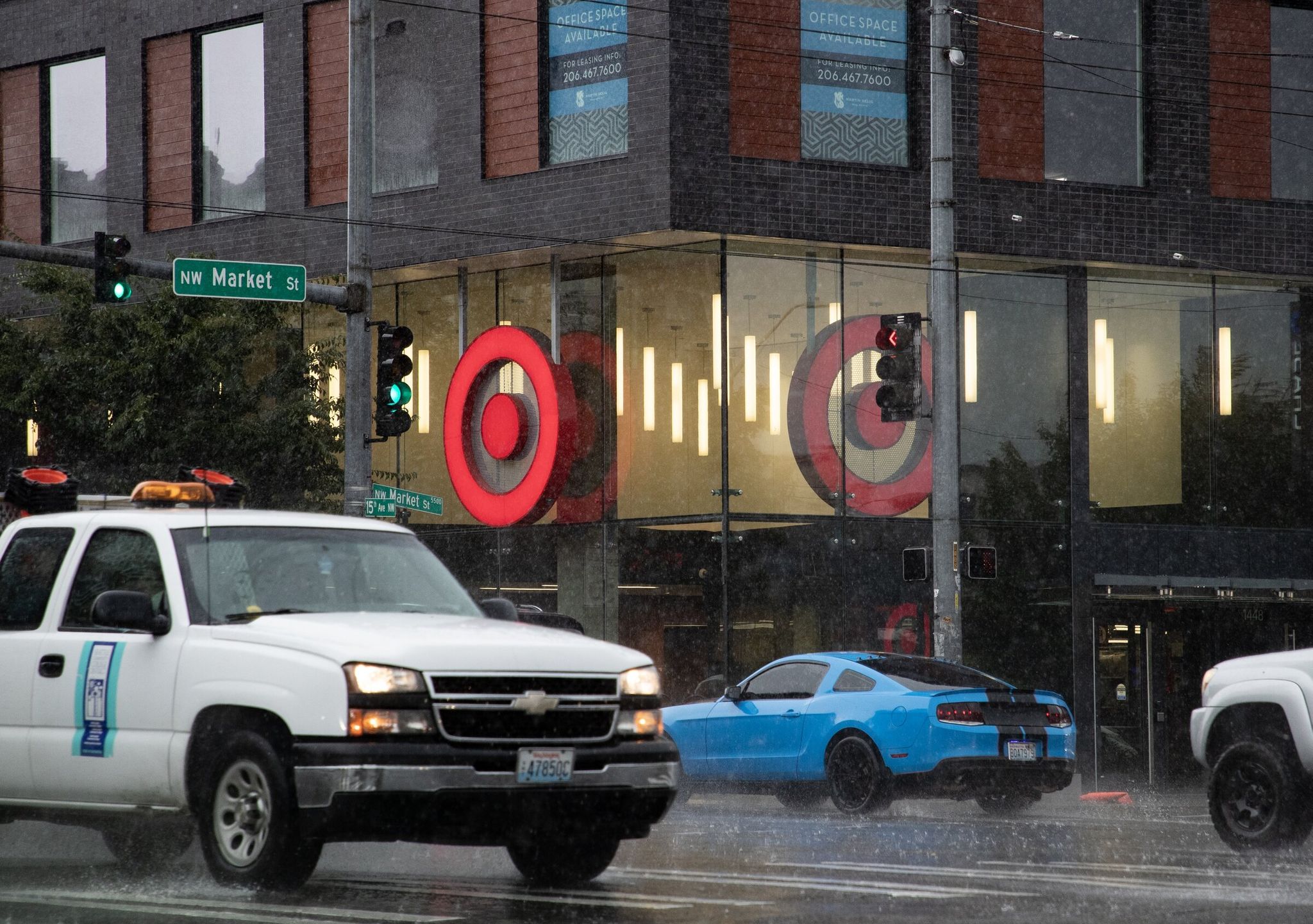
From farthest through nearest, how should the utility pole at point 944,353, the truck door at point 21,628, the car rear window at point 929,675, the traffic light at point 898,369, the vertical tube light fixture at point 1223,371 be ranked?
the vertical tube light fixture at point 1223,371 < the utility pole at point 944,353 < the traffic light at point 898,369 < the car rear window at point 929,675 < the truck door at point 21,628

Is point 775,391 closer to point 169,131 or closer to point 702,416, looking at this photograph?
point 702,416

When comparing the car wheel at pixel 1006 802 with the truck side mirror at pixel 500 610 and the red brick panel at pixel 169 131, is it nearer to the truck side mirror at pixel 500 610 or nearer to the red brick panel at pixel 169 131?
the truck side mirror at pixel 500 610

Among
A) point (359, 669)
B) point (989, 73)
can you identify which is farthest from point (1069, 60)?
point (359, 669)

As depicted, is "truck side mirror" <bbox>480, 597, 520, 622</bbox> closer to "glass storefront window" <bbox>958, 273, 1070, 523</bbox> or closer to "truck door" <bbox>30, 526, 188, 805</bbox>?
"truck door" <bbox>30, 526, 188, 805</bbox>

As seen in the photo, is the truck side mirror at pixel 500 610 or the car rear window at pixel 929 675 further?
the car rear window at pixel 929 675

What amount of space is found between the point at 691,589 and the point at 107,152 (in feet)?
40.7

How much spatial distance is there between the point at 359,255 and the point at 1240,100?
1428 centimetres

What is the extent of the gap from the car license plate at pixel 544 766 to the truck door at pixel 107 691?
1730 mm

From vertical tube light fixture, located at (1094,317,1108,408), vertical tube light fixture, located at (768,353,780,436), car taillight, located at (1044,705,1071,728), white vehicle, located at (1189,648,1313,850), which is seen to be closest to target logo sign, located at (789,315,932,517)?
vertical tube light fixture, located at (768,353,780,436)

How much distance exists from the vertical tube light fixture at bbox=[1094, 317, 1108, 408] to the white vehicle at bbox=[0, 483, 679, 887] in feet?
61.8

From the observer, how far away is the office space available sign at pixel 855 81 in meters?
25.4

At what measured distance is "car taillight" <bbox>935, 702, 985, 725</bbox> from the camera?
1619 centimetres

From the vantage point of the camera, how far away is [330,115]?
92.8 ft

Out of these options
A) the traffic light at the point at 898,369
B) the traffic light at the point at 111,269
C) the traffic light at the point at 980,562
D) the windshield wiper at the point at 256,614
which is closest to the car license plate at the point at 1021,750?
the traffic light at the point at 980,562
